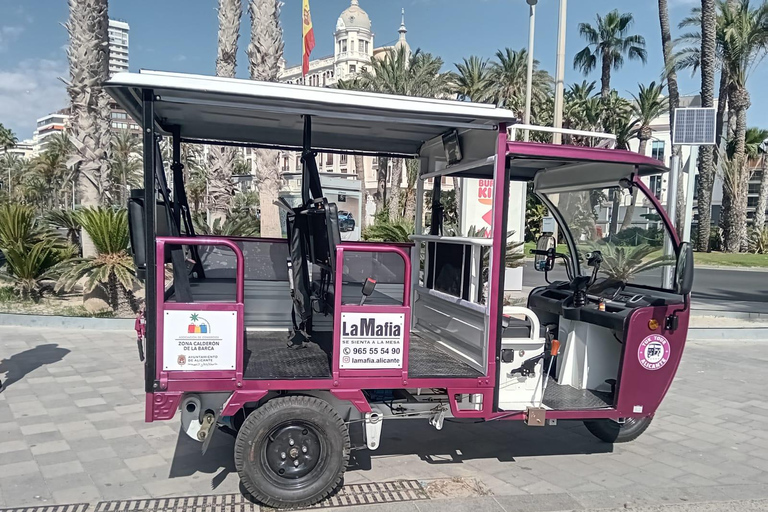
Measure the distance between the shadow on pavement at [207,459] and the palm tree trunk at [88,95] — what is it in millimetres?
7619

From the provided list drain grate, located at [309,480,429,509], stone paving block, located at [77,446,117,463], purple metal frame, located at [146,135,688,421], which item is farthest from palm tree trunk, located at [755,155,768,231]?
stone paving block, located at [77,446,117,463]

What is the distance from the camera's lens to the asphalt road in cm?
1423

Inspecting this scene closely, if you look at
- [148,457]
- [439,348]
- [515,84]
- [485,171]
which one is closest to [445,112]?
[485,171]

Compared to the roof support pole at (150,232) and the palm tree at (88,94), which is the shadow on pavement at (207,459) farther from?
the palm tree at (88,94)

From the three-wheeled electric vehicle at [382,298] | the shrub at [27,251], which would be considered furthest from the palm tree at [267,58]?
the three-wheeled electric vehicle at [382,298]

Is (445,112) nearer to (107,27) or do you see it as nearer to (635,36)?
(107,27)

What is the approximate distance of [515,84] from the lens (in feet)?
128

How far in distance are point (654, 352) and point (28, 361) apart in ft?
22.9

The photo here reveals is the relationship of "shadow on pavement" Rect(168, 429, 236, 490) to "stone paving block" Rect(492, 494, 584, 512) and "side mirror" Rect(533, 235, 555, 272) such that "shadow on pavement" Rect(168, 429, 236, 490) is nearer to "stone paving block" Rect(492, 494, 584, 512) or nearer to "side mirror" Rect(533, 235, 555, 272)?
"stone paving block" Rect(492, 494, 584, 512)

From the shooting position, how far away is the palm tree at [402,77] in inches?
1331

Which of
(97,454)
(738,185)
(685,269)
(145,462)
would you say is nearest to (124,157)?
(738,185)

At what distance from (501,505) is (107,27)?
11.1 metres

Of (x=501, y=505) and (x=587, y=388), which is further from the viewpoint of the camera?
(x=587, y=388)

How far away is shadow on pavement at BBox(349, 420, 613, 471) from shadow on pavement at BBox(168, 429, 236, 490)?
0.96m
